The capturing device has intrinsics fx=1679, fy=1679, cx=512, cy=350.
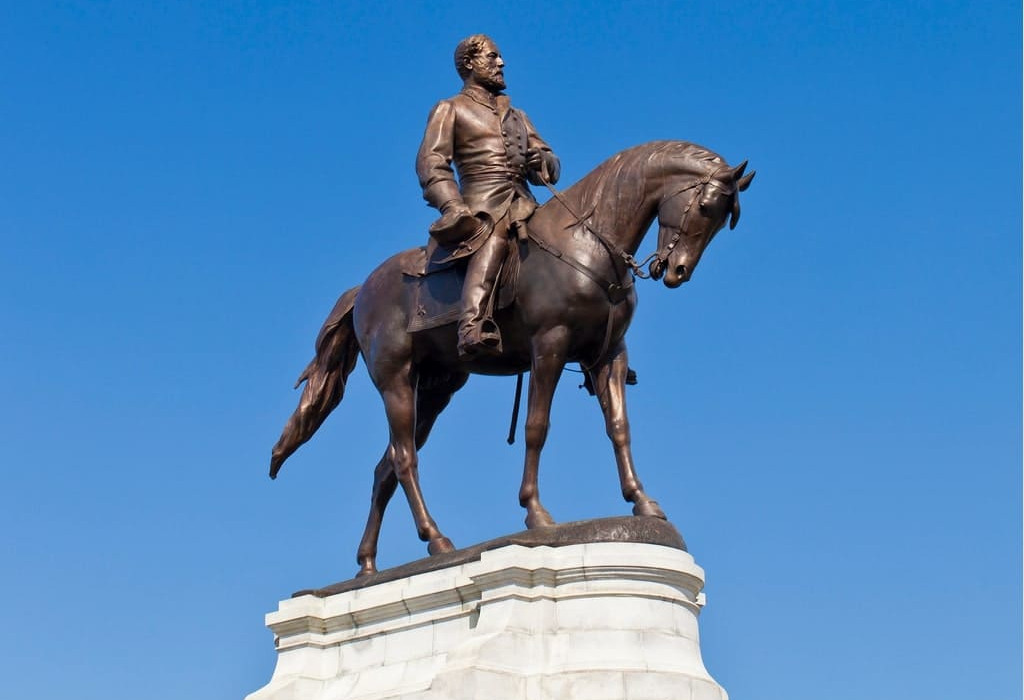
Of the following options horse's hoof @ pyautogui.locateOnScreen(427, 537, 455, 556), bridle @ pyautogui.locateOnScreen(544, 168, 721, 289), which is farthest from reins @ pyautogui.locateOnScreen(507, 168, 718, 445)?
horse's hoof @ pyautogui.locateOnScreen(427, 537, 455, 556)

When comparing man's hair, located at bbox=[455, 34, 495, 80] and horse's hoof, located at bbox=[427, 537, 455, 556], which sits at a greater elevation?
man's hair, located at bbox=[455, 34, 495, 80]

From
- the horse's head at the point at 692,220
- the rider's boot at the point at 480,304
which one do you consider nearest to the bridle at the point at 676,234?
the horse's head at the point at 692,220

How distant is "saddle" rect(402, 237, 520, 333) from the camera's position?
1570 centimetres

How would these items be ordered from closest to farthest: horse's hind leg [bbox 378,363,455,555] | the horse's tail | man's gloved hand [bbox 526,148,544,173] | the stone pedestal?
the stone pedestal
horse's hind leg [bbox 378,363,455,555]
man's gloved hand [bbox 526,148,544,173]
the horse's tail

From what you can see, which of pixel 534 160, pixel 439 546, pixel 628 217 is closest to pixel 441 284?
pixel 534 160

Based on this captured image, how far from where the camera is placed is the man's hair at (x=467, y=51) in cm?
1722

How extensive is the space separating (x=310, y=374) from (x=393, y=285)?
1608mm

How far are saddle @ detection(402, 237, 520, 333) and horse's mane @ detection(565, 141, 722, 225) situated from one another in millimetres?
921

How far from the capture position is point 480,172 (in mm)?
16578

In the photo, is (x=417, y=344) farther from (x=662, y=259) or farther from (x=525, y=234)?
(x=662, y=259)

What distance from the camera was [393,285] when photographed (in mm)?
16797

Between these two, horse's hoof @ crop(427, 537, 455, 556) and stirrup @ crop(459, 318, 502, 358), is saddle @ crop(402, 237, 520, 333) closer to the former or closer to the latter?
stirrup @ crop(459, 318, 502, 358)

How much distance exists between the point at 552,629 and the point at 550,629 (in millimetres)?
19

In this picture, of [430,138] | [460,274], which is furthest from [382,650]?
[430,138]
